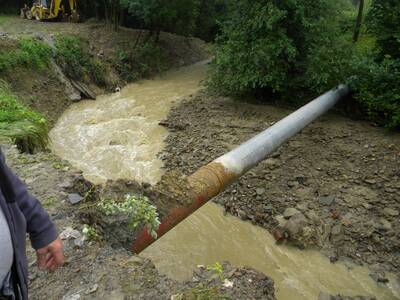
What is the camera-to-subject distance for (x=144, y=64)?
651 inches

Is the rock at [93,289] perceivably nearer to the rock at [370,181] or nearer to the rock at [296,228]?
the rock at [296,228]

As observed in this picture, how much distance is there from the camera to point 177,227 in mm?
6062

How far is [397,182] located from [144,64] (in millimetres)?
12191

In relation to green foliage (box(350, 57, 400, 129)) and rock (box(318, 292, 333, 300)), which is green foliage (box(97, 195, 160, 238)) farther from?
green foliage (box(350, 57, 400, 129))

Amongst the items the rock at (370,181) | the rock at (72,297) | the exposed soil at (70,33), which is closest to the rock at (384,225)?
the rock at (370,181)

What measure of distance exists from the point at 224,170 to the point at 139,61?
41.8ft

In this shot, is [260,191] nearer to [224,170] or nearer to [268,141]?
[268,141]

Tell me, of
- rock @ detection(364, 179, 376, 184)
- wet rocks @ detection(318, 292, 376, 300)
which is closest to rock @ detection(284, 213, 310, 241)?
wet rocks @ detection(318, 292, 376, 300)

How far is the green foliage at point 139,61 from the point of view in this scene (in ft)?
51.8

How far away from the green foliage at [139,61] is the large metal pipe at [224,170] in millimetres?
9905

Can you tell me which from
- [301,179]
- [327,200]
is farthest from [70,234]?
[301,179]

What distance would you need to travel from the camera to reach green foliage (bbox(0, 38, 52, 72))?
11.3 m

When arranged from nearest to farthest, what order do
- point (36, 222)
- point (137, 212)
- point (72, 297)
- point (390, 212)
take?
point (36, 222), point (72, 297), point (137, 212), point (390, 212)

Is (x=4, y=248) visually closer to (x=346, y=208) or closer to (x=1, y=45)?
(x=346, y=208)
